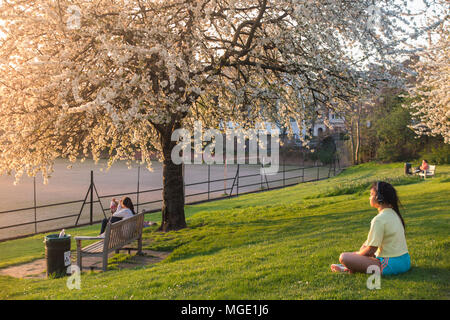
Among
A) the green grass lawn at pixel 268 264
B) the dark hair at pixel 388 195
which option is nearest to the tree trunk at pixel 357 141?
the green grass lawn at pixel 268 264

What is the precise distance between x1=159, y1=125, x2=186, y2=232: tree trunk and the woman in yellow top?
294 inches

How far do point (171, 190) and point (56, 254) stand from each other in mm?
4498

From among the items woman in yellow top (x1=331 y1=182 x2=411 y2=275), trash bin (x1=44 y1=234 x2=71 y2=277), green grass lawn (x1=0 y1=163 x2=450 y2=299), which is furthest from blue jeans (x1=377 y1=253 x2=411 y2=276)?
trash bin (x1=44 y1=234 x2=71 y2=277)

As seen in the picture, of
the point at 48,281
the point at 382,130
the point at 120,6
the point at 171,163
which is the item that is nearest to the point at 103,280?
the point at 48,281

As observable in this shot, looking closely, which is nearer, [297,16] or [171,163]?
[297,16]

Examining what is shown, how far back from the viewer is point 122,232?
8977 mm

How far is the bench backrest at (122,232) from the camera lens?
8.20m

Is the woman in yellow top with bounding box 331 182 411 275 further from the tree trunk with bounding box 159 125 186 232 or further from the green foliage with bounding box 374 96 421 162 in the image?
the green foliage with bounding box 374 96 421 162

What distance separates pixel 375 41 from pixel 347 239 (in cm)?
613

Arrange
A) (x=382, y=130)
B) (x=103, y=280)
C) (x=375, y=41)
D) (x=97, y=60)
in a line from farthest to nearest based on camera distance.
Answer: (x=382, y=130) → (x=375, y=41) → (x=97, y=60) → (x=103, y=280)

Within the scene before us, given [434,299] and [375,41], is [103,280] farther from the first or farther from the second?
[375,41]

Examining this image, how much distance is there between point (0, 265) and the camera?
9695 mm

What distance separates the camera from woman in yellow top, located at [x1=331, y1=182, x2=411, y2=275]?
5.31m

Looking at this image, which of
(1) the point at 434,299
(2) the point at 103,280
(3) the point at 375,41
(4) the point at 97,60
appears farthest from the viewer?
(3) the point at 375,41
